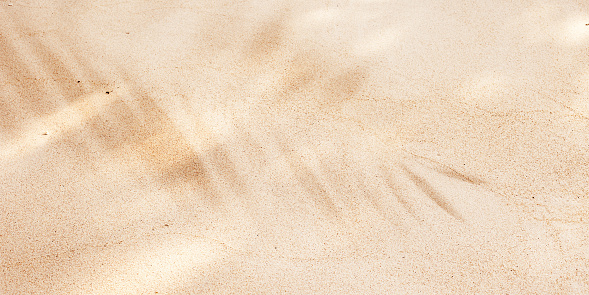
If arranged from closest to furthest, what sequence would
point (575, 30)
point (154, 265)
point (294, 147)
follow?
1. point (154, 265)
2. point (294, 147)
3. point (575, 30)

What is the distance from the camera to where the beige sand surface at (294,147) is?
1.25 meters

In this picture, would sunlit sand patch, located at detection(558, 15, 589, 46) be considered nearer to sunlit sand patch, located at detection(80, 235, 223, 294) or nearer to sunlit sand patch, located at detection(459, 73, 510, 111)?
sunlit sand patch, located at detection(459, 73, 510, 111)

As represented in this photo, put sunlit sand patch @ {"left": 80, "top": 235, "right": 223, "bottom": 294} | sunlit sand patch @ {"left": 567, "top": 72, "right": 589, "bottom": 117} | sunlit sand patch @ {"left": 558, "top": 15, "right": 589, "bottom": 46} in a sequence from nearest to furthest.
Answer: sunlit sand patch @ {"left": 80, "top": 235, "right": 223, "bottom": 294} < sunlit sand patch @ {"left": 567, "top": 72, "right": 589, "bottom": 117} < sunlit sand patch @ {"left": 558, "top": 15, "right": 589, "bottom": 46}

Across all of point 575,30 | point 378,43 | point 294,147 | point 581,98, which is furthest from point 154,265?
point 575,30

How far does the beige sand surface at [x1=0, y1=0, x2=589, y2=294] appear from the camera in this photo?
4.11ft

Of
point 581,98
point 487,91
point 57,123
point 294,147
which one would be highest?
point 57,123

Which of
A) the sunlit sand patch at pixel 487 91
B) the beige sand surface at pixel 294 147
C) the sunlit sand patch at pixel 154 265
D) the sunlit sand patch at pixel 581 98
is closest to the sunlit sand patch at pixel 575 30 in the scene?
the beige sand surface at pixel 294 147

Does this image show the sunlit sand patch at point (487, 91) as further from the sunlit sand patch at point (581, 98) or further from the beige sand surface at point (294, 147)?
the sunlit sand patch at point (581, 98)

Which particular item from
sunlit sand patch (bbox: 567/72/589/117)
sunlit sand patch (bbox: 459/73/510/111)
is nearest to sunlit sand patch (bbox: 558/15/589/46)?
sunlit sand patch (bbox: 567/72/589/117)

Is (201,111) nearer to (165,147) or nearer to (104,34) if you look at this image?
(165,147)

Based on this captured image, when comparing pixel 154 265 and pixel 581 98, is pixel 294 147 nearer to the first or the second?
pixel 154 265

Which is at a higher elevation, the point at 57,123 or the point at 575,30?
the point at 57,123

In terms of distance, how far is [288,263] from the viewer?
1259 mm

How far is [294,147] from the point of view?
1470mm
